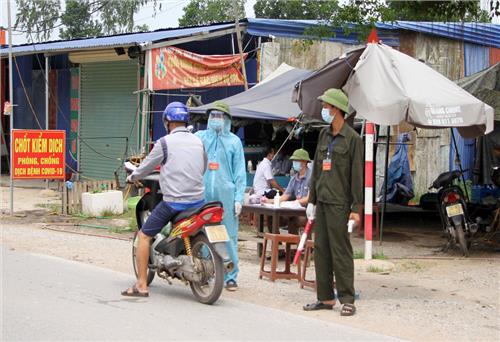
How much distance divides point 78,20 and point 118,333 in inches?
1518

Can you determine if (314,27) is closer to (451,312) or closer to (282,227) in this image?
(282,227)

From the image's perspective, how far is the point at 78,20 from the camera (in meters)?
42.7

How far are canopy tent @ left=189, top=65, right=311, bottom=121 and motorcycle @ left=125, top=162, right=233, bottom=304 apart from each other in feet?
20.0

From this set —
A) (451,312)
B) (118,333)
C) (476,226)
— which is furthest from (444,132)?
(118,333)

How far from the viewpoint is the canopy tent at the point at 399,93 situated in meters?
9.98

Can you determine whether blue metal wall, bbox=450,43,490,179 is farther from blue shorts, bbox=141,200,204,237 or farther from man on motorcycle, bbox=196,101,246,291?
blue shorts, bbox=141,200,204,237

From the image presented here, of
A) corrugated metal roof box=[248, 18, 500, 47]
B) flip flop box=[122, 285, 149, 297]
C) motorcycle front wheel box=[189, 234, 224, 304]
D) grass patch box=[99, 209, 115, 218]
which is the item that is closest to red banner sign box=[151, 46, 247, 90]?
corrugated metal roof box=[248, 18, 500, 47]

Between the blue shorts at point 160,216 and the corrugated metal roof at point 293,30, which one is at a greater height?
the corrugated metal roof at point 293,30

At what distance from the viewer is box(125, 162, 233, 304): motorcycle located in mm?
7402

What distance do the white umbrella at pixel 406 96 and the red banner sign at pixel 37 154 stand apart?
663 centimetres

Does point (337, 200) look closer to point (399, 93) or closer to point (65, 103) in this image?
point (399, 93)

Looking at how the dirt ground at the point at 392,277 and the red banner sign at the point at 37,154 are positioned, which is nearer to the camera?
the dirt ground at the point at 392,277

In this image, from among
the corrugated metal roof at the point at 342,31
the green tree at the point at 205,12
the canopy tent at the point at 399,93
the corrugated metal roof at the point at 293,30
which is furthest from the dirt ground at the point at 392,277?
the green tree at the point at 205,12

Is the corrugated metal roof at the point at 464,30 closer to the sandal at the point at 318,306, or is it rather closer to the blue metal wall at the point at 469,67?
the blue metal wall at the point at 469,67
